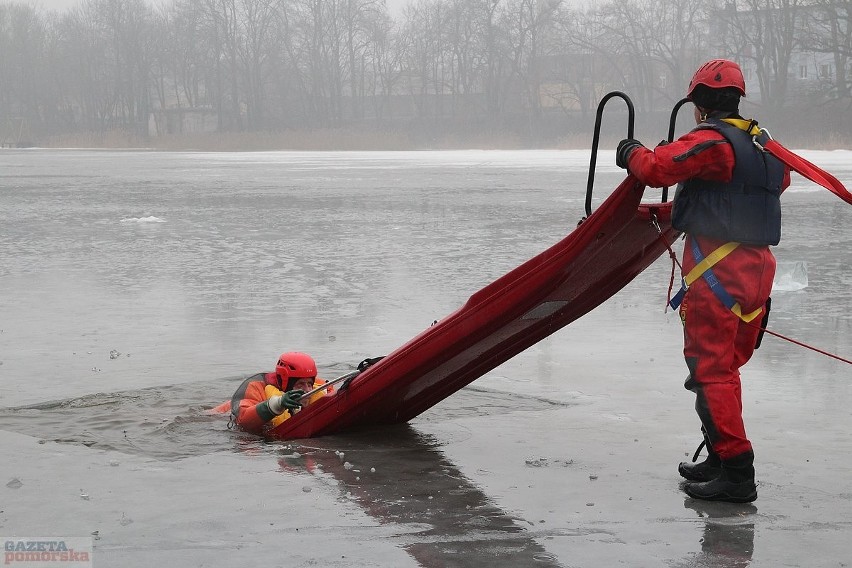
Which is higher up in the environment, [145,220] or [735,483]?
[735,483]

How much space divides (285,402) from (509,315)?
127 centimetres

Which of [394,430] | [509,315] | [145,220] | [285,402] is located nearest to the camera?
[509,315]

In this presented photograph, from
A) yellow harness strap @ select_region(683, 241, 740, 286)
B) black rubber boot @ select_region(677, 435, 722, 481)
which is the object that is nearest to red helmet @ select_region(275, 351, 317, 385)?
black rubber boot @ select_region(677, 435, 722, 481)

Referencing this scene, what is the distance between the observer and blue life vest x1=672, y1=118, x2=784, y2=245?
475 centimetres

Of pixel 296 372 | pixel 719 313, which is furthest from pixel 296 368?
pixel 719 313

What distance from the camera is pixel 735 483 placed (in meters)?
4.82

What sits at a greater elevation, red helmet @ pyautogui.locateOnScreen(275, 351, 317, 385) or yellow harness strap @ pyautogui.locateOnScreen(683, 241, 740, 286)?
yellow harness strap @ pyautogui.locateOnScreen(683, 241, 740, 286)

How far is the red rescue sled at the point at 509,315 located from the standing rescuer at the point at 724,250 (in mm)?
274

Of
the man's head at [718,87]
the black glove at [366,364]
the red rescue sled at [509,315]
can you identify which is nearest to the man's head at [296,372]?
the red rescue sled at [509,315]

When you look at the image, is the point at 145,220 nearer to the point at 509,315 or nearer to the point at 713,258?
the point at 509,315

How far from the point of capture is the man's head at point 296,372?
6363 mm

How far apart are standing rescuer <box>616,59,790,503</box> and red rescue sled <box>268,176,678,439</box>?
27 centimetres

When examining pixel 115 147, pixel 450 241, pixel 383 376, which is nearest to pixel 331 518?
pixel 383 376

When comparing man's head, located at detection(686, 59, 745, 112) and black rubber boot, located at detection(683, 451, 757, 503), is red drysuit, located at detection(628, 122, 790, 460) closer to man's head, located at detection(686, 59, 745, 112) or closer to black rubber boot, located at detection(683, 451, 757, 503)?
black rubber boot, located at detection(683, 451, 757, 503)
